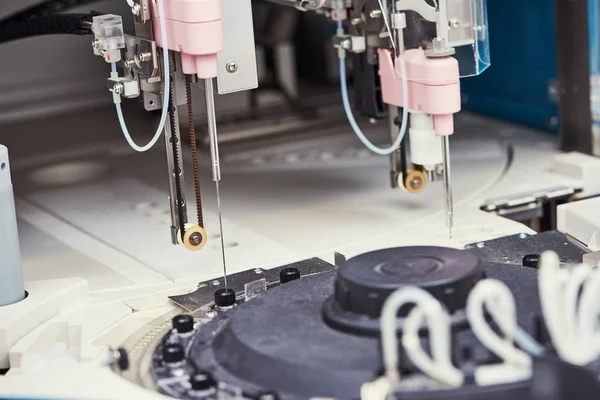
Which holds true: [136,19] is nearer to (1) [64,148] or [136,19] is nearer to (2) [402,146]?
(2) [402,146]

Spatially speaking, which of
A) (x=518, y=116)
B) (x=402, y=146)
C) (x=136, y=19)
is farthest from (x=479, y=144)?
(x=136, y=19)

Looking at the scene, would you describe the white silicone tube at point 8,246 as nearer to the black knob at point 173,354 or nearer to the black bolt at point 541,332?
the black knob at point 173,354

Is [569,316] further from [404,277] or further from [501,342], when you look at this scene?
[404,277]

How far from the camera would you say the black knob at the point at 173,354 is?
1.62 meters

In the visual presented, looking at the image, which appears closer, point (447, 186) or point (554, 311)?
point (554, 311)

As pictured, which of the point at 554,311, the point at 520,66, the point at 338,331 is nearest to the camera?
the point at 554,311

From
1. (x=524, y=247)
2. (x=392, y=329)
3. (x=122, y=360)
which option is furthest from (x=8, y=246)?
(x=524, y=247)

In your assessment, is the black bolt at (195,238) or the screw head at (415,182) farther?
the screw head at (415,182)

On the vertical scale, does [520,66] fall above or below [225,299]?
above

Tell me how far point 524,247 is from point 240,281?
493mm

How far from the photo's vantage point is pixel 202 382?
152 cm

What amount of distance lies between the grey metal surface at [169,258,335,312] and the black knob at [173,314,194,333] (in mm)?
143

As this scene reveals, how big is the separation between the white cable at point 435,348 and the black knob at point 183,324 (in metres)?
0.42

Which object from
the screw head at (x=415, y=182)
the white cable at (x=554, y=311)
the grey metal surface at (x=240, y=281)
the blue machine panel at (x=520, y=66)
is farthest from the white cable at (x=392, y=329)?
the blue machine panel at (x=520, y=66)
